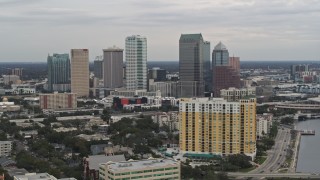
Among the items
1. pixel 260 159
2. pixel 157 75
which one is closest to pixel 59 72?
pixel 157 75

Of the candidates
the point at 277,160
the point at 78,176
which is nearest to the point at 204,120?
the point at 277,160

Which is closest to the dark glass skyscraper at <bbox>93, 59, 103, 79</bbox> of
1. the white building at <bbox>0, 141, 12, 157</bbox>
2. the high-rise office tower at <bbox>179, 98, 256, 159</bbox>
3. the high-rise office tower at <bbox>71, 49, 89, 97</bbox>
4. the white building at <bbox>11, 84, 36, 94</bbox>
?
the white building at <bbox>11, 84, 36, 94</bbox>

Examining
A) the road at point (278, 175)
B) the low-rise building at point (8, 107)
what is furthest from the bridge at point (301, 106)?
the road at point (278, 175)

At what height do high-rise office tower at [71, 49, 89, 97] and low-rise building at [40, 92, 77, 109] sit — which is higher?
high-rise office tower at [71, 49, 89, 97]

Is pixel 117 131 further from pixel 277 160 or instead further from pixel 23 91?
pixel 23 91

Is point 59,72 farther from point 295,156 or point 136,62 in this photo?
point 295,156

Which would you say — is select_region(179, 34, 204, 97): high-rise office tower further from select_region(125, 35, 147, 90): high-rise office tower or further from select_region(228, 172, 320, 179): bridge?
select_region(228, 172, 320, 179): bridge
